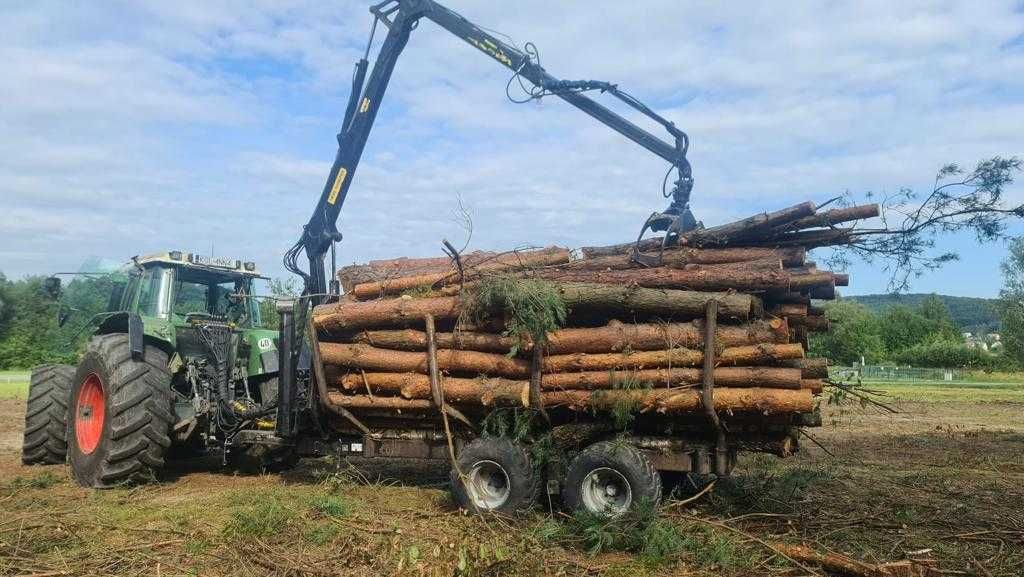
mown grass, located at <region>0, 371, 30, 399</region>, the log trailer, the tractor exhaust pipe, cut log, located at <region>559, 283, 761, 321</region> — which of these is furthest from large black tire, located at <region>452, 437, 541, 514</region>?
mown grass, located at <region>0, 371, 30, 399</region>

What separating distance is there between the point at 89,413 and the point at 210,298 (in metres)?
2.21

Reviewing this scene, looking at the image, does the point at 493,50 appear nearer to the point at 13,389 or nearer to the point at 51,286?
the point at 51,286

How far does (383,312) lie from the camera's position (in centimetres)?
899

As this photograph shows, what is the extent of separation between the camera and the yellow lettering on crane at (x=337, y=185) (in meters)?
12.3

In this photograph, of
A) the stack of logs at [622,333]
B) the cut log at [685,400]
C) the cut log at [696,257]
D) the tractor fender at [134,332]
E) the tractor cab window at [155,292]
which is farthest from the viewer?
the tractor cab window at [155,292]

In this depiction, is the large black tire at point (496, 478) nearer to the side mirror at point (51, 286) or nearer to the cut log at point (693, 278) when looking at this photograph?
the cut log at point (693, 278)

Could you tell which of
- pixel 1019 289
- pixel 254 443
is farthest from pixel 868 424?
pixel 1019 289

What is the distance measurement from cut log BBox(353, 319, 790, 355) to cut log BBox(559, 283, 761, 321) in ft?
0.47

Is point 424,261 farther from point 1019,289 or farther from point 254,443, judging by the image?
point 1019,289

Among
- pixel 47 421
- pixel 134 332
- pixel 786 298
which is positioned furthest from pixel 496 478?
pixel 47 421

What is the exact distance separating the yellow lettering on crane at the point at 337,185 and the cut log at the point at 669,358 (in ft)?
17.7

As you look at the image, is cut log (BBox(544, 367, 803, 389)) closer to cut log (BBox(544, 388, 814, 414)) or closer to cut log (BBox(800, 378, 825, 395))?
cut log (BBox(544, 388, 814, 414))

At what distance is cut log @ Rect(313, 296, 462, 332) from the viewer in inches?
347

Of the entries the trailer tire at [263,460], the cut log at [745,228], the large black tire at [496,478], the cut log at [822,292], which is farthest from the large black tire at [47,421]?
the cut log at [822,292]
